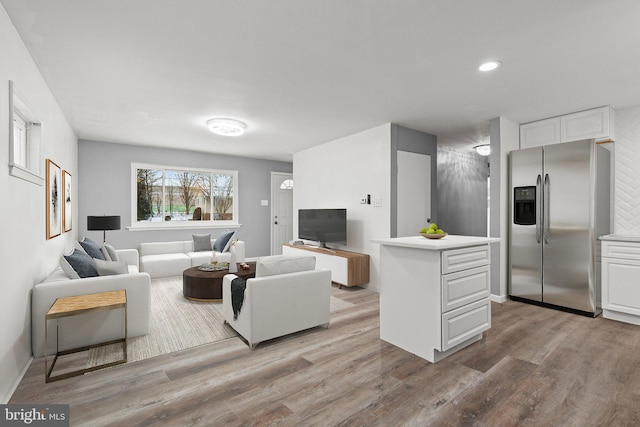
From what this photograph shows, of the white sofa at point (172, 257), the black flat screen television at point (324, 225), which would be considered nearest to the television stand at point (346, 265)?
the black flat screen television at point (324, 225)

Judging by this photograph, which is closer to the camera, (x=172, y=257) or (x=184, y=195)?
(x=172, y=257)

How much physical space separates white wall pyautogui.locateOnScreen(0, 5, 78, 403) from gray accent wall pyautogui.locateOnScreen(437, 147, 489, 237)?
6160mm

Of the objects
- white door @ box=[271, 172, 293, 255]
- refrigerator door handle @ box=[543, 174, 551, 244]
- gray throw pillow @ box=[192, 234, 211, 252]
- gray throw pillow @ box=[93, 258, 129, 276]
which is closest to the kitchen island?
refrigerator door handle @ box=[543, 174, 551, 244]

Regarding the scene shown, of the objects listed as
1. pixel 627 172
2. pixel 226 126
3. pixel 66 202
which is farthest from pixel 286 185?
pixel 627 172

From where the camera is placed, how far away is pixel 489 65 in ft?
9.02

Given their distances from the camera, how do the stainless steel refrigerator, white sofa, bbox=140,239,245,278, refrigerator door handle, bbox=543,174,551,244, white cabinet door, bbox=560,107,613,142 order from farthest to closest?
white sofa, bbox=140,239,245,278 → refrigerator door handle, bbox=543,174,551,244 → white cabinet door, bbox=560,107,613,142 → the stainless steel refrigerator

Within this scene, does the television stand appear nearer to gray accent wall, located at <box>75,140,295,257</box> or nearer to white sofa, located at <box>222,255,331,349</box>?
white sofa, located at <box>222,255,331,349</box>

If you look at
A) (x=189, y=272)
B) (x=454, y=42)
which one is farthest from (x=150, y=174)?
(x=454, y=42)

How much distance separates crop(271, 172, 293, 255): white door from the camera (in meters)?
7.75

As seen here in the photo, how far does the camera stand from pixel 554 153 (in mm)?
3811

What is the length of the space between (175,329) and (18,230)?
1.55m

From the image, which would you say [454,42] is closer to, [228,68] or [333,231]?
[228,68]

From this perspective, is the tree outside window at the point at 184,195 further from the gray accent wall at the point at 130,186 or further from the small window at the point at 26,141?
the small window at the point at 26,141

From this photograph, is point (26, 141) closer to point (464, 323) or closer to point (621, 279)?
point (464, 323)
